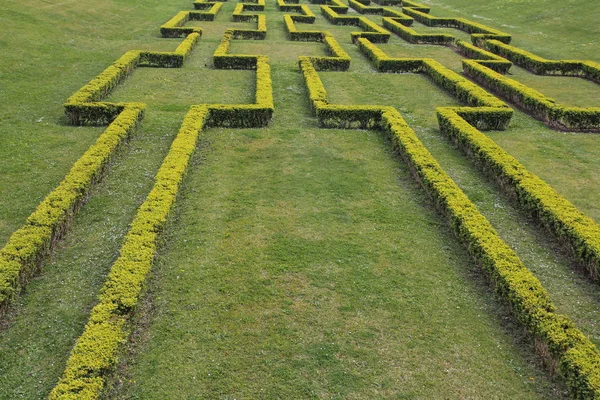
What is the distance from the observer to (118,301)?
7.81 meters

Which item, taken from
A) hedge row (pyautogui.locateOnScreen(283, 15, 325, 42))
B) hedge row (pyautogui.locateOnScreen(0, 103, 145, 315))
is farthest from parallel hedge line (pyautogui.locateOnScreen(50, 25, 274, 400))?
hedge row (pyautogui.locateOnScreen(283, 15, 325, 42))

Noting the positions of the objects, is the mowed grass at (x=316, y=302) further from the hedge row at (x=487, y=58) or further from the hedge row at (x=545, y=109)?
the hedge row at (x=487, y=58)

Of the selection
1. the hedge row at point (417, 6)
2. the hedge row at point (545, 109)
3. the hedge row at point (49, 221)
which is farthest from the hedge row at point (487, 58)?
the hedge row at point (49, 221)

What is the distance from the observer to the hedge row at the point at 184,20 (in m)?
29.0

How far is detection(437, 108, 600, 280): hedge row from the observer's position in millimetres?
9797

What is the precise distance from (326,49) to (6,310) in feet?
78.5

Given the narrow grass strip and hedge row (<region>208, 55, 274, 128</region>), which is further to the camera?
hedge row (<region>208, 55, 274, 128</region>)

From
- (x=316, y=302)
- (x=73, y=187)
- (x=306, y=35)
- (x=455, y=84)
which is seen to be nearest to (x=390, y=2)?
(x=306, y=35)

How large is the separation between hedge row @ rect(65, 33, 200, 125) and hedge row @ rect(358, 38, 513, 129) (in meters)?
10.2

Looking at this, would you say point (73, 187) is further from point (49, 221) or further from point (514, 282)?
point (514, 282)

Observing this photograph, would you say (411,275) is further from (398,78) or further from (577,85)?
(577,85)

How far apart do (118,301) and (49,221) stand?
124 inches

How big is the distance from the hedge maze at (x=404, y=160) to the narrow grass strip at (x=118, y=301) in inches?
0.8

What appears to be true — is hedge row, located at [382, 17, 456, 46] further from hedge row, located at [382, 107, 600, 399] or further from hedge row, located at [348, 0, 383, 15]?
hedge row, located at [382, 107, 600, 399]
